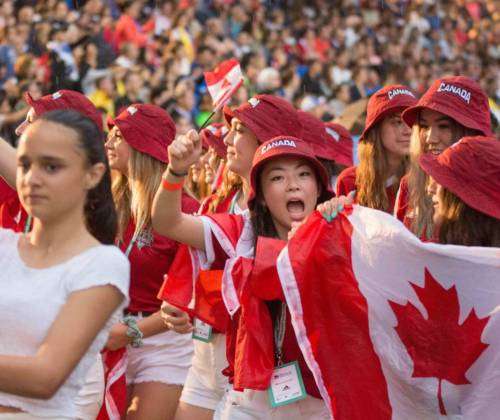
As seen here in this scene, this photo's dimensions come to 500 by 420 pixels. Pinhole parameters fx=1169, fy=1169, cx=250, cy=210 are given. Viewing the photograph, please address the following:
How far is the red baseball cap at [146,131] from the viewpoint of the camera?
20.7ft

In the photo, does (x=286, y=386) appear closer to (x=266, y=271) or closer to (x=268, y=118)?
(x=266, y=271)

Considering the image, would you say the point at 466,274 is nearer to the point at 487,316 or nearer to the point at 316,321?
the point at 487,316

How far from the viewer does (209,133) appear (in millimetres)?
7535

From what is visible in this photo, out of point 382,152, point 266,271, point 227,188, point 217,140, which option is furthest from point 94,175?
point 217,140

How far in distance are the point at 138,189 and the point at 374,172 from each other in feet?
4.15

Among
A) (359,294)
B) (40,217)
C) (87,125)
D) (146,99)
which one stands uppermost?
(87,125)

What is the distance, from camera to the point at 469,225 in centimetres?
459

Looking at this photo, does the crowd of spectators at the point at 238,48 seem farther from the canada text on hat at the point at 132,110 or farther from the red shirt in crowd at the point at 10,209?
the red shirt in crowd at the point at 10,209

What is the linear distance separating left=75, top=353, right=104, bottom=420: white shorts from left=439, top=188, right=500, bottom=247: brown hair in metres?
1.77

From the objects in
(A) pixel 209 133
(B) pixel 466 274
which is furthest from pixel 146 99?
(B) pixel 466 274

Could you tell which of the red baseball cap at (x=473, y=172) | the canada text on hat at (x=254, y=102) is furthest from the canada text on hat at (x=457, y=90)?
the red baseball cap at (x=473, y=172)

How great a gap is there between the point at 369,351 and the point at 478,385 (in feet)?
1.52

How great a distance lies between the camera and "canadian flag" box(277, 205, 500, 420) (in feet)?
15.0

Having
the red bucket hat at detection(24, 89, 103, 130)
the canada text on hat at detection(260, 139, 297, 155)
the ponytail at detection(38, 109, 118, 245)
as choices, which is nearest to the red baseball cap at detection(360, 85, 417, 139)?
the canada text on hat at detection(260, 139, 297, 155)
